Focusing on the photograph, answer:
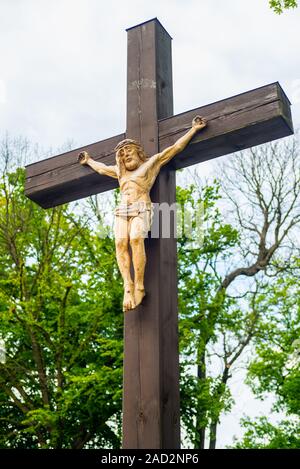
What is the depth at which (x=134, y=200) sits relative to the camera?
369 centimetres

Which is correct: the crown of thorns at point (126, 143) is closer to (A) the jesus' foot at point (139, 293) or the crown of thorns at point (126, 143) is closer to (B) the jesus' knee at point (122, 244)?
(B) the jesus' knee at point (122, 244)

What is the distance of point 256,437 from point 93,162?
11.6m

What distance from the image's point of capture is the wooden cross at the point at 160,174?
10.6ft

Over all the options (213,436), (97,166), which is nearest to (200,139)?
(97,166)

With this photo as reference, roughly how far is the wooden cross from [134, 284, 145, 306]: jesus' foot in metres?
0.04

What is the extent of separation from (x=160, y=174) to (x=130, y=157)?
0.23 m

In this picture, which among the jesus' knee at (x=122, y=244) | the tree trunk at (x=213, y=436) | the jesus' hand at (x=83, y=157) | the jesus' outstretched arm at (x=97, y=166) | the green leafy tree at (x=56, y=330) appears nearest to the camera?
the jesus' knee at (x=122, y=244)

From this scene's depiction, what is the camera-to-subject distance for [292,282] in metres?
14.1

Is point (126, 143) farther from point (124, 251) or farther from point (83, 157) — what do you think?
point (124, 251)

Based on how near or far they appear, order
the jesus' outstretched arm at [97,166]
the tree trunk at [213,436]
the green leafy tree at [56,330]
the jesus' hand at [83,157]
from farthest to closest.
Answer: the tree trunk at [213,436]
the green leafy tree at [56,330]
the jesus' hand at [83,157]
the jesus' outstretched arm at [97,166]

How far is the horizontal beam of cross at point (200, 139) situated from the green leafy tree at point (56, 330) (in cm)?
654

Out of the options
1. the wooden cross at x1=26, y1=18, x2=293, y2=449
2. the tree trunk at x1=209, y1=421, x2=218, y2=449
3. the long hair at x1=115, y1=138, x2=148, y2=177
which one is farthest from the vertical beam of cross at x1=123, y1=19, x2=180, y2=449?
the tree trunk at x1=209, y1=421, x2=218, y2=449

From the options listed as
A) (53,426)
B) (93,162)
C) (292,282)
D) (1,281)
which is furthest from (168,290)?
(292,282)

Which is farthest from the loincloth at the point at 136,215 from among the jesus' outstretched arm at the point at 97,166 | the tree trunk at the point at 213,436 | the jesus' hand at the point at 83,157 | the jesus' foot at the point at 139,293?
the tree trunk at the point at 213,436
